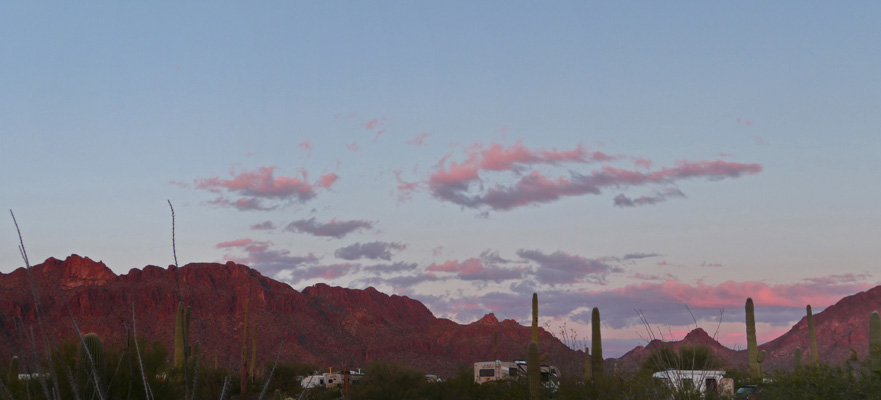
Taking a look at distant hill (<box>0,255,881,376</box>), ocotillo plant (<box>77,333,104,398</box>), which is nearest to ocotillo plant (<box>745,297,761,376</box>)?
ocotillo plant (<box>77,333,104,398</box>)

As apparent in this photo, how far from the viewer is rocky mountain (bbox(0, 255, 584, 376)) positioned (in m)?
Answer: 99.5

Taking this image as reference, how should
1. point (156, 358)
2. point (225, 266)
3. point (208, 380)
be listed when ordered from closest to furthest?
point (156, 358) → point (208, 380) → point (225, 266)

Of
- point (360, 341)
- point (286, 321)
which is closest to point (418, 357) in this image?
point (360, 341)

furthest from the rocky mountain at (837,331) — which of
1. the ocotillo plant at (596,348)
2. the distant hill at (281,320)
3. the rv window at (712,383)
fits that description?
the rv window at (712,383)

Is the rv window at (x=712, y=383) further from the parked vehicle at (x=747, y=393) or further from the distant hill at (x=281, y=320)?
the distant hill at (x=281, y=320)

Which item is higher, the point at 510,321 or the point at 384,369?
the point at 510,321

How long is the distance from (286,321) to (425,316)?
50.7m

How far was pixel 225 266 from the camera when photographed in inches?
5310

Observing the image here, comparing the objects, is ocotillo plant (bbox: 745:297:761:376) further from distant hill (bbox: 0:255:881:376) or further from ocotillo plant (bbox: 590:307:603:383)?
distant hill (bbox: 0:255:881:376)


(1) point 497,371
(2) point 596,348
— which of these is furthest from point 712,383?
(1) point 497,371

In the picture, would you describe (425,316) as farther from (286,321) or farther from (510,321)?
(286,321)

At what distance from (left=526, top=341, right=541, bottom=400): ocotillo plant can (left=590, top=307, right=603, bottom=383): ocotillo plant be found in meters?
2.11

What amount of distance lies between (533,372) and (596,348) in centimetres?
258

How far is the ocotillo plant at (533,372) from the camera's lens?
1191 inches
